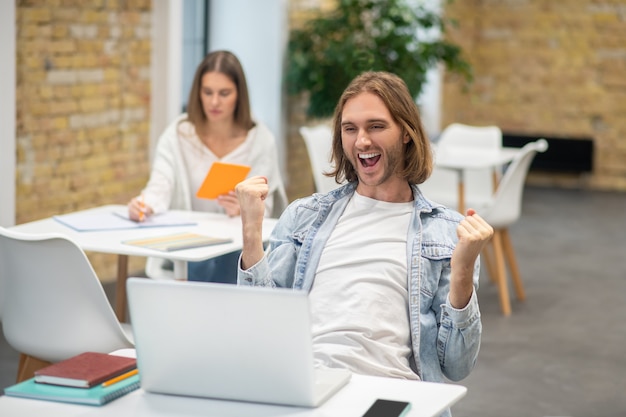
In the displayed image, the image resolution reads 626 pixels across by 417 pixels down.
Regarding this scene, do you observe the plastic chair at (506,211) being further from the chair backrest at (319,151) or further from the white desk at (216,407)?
the white desk at (216,407)

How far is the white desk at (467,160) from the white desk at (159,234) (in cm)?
183

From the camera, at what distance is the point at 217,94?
13.8 feet

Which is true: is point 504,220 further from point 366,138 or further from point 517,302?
point 366,138

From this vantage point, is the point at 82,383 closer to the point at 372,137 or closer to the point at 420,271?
the point at 420,271

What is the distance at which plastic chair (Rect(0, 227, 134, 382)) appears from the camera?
278 centimetres

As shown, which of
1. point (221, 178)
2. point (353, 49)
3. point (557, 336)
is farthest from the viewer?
point (353, 49)

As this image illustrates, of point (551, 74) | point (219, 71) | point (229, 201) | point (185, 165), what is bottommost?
point (229, 201)

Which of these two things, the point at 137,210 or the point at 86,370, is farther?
the point at 137,210

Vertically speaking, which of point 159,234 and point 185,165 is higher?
point 185,165

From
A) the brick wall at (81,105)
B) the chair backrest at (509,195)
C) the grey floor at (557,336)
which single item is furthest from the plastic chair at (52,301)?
the chair backrest at (509,195)

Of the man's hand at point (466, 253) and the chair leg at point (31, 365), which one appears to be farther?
the chair leg at point (31, 365)

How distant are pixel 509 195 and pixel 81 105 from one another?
2440 millimetres

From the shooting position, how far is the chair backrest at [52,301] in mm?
2775

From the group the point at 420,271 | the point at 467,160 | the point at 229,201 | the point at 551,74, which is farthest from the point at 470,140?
the point at 551,74
